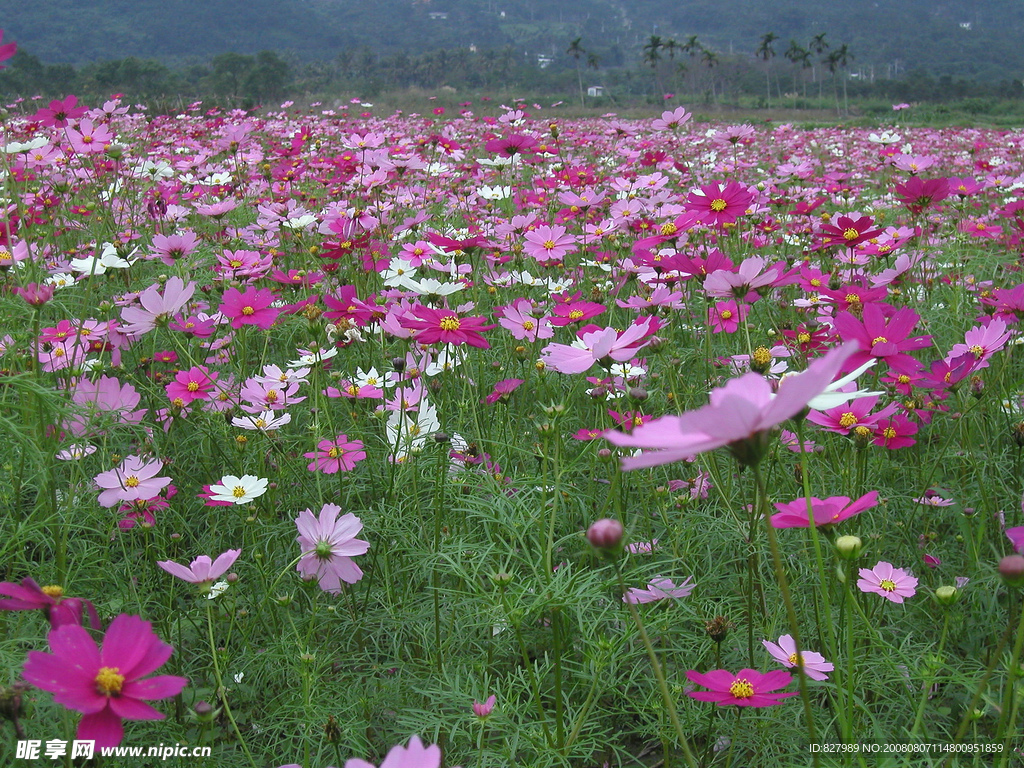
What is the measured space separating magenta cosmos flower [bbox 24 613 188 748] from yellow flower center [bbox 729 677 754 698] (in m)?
0.55

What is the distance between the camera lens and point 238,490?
1.11 metres

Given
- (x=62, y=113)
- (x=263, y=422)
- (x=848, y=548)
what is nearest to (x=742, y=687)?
(x=848, y=548)

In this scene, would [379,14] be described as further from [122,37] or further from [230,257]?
[230,257]

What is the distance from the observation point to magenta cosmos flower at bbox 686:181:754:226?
1.40 metres

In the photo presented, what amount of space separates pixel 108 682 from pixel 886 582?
96 centimetres

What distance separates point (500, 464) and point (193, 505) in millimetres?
629

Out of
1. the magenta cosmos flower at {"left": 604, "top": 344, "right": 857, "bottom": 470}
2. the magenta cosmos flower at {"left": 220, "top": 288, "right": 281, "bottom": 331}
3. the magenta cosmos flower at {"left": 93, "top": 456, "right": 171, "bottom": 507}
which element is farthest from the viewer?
the magenta cosmos flower at {"left": 220, "top": 288, "right": 281, "bottom": 331}

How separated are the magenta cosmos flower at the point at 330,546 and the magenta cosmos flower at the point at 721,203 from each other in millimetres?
924

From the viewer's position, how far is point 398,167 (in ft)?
7.63

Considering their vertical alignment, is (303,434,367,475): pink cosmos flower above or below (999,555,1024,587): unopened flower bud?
below

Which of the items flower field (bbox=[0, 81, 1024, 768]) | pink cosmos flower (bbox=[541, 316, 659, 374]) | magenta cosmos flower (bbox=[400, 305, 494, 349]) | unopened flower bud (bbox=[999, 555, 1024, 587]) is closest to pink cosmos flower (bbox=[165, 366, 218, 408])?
flower field (bbox=[0, 81, 1024, 768])

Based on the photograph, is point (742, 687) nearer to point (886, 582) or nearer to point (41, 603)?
point (886, 582)

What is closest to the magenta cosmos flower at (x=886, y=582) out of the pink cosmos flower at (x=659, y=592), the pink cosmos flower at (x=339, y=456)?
the pink cosmos flower at (x=659, y=592)

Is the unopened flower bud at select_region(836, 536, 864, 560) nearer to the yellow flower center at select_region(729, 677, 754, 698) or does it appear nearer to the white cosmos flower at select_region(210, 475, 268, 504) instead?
the yellow flower center at select_region(729, 677, 754, 698)
